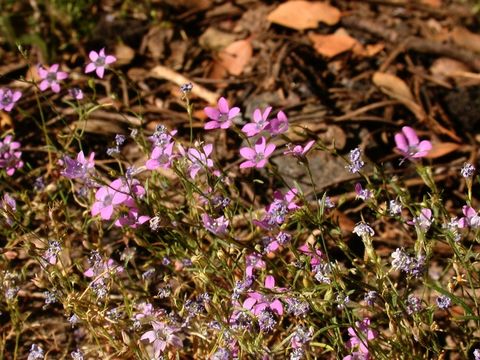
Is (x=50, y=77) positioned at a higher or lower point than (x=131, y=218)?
higher

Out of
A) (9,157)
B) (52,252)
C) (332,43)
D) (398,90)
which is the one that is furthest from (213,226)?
(332,43)

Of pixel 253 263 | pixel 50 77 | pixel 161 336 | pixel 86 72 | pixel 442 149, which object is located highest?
pixel 86 72

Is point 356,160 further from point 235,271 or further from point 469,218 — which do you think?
point 235,271

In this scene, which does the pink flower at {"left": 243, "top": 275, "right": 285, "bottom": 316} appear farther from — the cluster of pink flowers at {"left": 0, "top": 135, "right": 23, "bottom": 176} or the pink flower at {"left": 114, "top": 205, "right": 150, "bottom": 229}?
the cluster of pink flowers at {"left": 0, "top": 135, "right": 23, "bottom": 176}

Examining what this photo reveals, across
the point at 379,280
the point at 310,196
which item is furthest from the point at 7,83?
the point at 379,280

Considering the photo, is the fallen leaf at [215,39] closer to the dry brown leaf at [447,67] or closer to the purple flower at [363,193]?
the dry brown leaf at [447,67]

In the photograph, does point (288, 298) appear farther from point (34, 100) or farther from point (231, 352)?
point (34, 100)

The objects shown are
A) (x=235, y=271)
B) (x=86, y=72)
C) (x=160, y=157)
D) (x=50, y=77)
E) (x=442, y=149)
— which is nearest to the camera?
(x=160, y=157)

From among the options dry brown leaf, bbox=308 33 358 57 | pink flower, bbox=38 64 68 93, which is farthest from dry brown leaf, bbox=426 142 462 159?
A: pink flower, bbox=38 64 68 93
